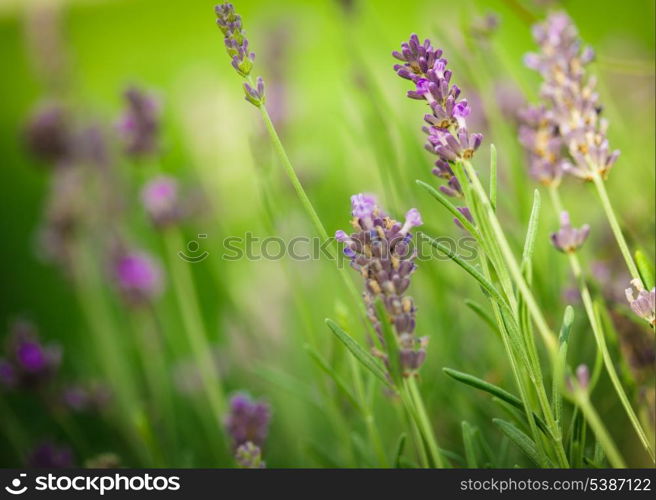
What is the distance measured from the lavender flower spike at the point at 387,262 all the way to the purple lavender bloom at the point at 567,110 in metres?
0.17

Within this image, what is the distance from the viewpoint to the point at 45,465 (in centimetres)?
84

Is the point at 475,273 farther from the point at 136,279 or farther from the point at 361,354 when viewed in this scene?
the point at 136,279

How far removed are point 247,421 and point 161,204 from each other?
42 centimetres

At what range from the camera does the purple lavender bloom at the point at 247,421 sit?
68cm

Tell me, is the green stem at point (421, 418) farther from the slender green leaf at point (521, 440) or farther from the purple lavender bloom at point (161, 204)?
the purple lavender bloom at point (161, 204)

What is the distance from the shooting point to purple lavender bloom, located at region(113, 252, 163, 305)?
113cm

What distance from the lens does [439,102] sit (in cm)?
51

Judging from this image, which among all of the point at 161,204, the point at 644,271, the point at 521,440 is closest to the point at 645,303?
the point at 644,271

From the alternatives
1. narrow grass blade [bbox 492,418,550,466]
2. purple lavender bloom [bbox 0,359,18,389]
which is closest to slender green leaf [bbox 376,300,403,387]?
narrow grass blade [bbox 492,418,550,466]

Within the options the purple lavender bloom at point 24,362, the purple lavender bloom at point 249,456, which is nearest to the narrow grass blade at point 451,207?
the purple lavender bloom at point 249,456

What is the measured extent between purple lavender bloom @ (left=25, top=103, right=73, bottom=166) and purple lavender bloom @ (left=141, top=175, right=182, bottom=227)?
16.5 inches

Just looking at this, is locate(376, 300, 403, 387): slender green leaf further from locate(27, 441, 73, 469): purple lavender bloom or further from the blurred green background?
locate(27, 441, 73, 469): purple lavender bloom

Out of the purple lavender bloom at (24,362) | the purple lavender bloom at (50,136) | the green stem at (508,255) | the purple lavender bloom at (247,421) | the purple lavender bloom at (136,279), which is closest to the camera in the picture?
the green stem at (508,255)

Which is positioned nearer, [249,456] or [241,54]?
[241,54]
